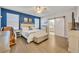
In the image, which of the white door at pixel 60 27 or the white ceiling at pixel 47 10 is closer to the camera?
the white ceiling at pixel 47 10

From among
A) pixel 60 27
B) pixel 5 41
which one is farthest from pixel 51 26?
pixel 5 41

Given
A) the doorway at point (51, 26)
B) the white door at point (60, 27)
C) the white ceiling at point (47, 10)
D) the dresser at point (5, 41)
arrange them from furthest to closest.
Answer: the doorway at point (51, 26) → the white door at point (60, 27) → the dresser at point (5, 41) → the white ceiling at point (47, 10)

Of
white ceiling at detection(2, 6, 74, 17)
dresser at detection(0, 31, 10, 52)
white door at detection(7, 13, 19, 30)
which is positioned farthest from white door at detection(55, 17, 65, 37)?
dresser at detection(0, 31, 10, 52)

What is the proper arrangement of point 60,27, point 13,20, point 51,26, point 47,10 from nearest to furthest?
point 13,20, point 47,10, point 60,27, point 51,26

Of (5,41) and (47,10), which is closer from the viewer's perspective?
(5,41)

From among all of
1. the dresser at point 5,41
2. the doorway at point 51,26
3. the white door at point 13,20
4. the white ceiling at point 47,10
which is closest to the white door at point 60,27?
the doorway at point 51,26

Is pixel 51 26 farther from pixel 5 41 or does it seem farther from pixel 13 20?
pixel 5 41

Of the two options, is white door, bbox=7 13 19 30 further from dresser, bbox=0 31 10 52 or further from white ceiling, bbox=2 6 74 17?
dresser, bbox=0 31 10 52

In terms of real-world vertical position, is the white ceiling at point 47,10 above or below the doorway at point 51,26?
above

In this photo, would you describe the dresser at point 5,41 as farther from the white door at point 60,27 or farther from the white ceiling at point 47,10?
the white door at point 60,27

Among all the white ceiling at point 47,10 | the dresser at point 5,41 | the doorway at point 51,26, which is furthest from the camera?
the doorway at point 51,26
